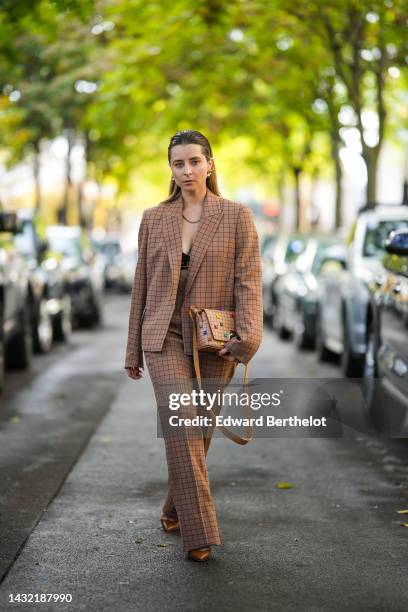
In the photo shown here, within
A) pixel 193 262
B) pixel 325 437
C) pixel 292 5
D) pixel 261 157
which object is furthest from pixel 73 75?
pixel 193 262

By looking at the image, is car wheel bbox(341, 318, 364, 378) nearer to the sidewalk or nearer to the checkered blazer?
the sidewalk

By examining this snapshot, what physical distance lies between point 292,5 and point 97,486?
12.3 meters

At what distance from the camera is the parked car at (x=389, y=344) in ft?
25.8

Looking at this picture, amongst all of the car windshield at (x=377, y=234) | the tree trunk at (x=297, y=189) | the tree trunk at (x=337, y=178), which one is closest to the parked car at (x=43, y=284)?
the car windshield at (x=377, y=234)

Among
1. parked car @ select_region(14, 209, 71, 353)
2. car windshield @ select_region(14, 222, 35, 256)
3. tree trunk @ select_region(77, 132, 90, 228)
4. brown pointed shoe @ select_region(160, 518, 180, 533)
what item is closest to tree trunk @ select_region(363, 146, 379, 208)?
parked car @ select_region(14, 209, 71, 353)

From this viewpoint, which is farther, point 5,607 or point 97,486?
point 97,486

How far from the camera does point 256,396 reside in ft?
20.9

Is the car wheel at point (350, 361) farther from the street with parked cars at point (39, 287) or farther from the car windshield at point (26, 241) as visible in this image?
the car windshield at point (26, 241)

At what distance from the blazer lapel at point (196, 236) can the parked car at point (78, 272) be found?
50.1ft

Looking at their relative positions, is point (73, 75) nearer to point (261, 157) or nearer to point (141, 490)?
point (261, 157)

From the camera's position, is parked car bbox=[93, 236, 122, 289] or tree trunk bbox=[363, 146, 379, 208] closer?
tree trunk bbox=[363, 146, 379, 208]

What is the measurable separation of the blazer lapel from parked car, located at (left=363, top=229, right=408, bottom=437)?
2240mm

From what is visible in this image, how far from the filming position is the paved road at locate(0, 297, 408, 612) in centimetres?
516

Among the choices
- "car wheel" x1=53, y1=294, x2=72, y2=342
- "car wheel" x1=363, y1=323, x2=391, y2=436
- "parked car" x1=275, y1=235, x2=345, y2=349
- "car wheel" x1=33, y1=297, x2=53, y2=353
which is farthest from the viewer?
"car wheel" x1=53, y1=294, x2=72, y2=342
